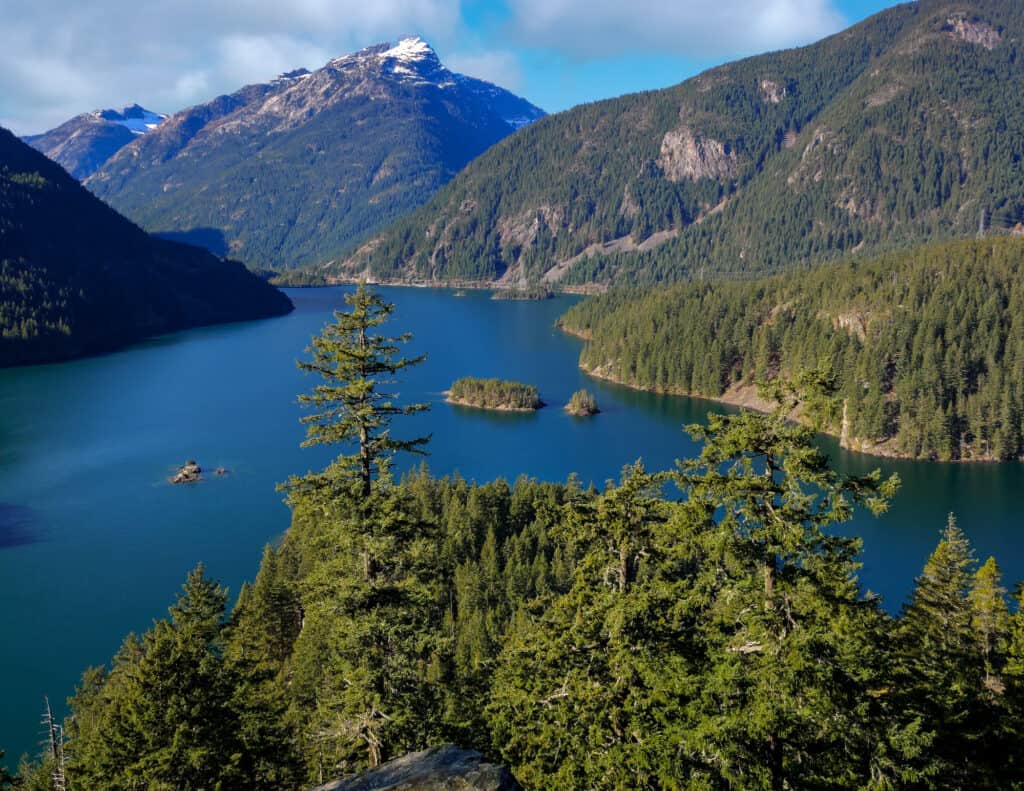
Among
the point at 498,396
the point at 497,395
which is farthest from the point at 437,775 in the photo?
the point at 497,395

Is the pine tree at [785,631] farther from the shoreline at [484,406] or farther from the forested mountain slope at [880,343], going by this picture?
the shoreline at [484,406]

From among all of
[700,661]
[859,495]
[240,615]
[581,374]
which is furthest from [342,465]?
[581,374]

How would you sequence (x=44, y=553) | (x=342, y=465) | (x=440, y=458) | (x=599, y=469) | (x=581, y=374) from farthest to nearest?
(x=581, y=374) < (x=440, y=458) < (x=599, y=469) < (x=44, y=553) < (x=342, y=465)

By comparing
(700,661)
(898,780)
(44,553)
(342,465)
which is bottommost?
(44,553)

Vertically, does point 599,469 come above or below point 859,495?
below

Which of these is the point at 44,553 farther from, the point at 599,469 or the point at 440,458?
the point at 599,469

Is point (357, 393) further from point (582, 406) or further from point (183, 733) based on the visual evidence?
point (582, 406)

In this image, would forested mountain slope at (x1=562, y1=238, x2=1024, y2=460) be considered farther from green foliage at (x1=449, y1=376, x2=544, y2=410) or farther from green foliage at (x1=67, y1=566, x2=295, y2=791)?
green foliage at (x1=67, y1=566, x2=295, y2=791)
